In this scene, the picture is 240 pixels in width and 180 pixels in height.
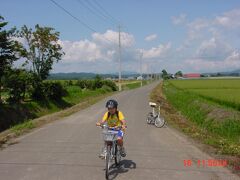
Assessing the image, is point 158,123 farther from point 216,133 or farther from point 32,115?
point 32,115

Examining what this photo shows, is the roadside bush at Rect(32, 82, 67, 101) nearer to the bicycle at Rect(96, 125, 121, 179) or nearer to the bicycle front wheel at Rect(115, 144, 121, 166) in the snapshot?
the bicycle front wheel at Rect(115, 144, 121, 166)

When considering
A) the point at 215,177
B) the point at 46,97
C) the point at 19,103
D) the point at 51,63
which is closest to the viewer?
the point at 215,177

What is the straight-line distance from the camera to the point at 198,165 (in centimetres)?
779

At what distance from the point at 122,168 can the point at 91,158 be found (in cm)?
120

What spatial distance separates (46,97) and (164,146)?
55.5 ft

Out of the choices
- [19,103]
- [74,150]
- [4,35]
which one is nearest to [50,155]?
[74,150]

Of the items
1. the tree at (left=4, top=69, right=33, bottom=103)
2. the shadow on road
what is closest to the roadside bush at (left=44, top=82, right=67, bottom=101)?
the tree at (left=4, top=69, right=33, bottom=103)

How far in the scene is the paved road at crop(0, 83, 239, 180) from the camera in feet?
22.7

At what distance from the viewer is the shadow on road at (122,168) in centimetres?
698

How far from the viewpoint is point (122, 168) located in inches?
294

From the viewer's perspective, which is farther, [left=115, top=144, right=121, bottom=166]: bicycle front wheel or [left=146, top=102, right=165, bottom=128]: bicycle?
[left=146, top=102, right=165, bottom=128]: bicycle

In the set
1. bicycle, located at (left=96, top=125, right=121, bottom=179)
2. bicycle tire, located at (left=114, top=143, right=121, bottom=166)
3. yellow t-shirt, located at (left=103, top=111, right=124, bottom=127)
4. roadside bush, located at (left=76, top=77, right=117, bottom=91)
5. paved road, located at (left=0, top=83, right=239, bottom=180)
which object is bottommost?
roadside bush, located at (left=76, top=77, right=117, bottom=91)

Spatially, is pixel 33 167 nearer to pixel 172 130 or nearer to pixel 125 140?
pixel 125 140

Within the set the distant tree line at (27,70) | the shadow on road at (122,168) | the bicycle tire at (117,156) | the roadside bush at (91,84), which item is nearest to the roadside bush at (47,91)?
the distant tree line at (27,70)
